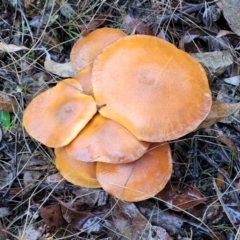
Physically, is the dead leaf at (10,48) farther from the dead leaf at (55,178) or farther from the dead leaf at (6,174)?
the dead leaf at (55,178)

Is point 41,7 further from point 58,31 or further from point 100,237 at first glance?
point 100,237

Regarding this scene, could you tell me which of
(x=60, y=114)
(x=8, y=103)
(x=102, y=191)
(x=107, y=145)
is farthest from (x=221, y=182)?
(x=8, y=103)

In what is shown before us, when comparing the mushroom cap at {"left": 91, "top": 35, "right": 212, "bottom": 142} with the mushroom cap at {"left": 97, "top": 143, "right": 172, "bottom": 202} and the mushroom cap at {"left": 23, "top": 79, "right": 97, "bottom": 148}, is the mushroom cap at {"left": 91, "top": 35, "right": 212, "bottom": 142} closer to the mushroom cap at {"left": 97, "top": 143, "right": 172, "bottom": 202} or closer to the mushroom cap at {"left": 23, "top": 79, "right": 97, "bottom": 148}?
the mushroom cap at {"left": 23, "top": 79, "right": 97, "bottom": 148}

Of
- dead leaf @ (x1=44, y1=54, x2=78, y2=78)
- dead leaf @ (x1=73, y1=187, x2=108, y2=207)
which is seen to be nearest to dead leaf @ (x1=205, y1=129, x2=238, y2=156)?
dead leaf @ (x1=73, y1=187, x2=108, y2=207)

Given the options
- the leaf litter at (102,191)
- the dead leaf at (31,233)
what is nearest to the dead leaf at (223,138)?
the leaf litter at (102,191)

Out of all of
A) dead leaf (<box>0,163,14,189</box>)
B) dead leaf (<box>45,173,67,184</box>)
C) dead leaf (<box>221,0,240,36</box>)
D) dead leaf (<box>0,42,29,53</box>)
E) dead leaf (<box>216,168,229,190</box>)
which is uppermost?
dead leaf (<box>221,0,240,36</box>)

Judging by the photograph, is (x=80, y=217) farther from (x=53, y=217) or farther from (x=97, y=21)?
(x=97, y=21)

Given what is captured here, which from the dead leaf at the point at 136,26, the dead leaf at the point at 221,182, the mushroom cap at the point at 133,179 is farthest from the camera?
the dead leaf at the point at 136,26
